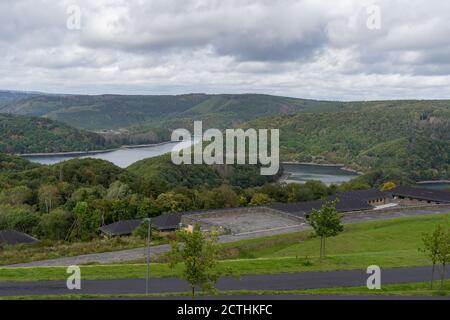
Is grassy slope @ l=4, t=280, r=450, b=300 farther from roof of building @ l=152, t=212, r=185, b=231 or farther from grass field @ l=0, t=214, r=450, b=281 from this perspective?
roof of building @ l=152, t=212, r=185, b=231

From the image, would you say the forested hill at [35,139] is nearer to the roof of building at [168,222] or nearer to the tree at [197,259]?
the roof of building at [168,222]

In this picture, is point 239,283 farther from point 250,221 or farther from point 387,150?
point 387,150

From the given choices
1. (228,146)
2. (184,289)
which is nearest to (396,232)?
(184,289)

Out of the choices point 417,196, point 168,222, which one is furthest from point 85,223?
point 417,196

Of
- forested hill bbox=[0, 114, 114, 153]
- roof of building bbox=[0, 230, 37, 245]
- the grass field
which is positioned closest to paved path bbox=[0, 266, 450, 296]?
the grass field

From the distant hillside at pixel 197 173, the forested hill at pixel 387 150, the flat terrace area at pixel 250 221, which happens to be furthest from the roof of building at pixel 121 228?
the forested hill at pixel 387 150

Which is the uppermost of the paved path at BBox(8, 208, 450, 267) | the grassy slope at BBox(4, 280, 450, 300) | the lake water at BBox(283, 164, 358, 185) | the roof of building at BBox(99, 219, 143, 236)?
the grassy slope at BBox(4, 280, 450, 300)

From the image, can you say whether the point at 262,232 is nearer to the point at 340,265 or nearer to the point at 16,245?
the point at 340,265
